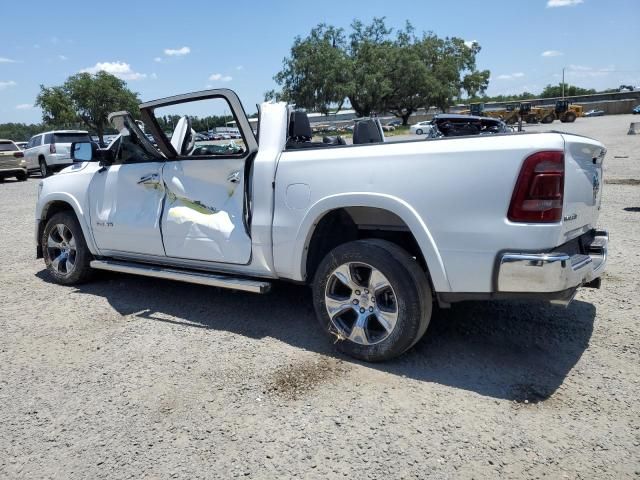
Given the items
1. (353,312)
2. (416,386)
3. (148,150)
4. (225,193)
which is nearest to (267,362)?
(353,312)

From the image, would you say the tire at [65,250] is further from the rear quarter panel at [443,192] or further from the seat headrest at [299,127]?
the rear quarter panel at [443,192]

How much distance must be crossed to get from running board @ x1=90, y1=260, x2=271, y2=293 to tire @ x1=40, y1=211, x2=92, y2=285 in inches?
12.5

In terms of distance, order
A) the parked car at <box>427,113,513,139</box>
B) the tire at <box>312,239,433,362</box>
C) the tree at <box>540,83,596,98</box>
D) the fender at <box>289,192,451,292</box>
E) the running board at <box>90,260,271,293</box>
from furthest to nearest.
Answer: the tree at <box>540,83,596,98</box> → the parked car at <box>427,113,513,139</box> → the running board at <box>90,260,271,293</box> → the tire at <box>312,239,433,362</box> → the fender at <box>289,192,451,292</box>

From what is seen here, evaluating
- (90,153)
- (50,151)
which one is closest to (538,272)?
(90,153)

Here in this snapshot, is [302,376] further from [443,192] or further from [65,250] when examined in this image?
[65,250]

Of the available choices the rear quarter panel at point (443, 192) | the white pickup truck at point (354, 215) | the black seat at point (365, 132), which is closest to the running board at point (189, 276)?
the white pickup truck at point (354, 215)

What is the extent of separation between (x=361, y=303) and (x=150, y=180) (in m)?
2.39

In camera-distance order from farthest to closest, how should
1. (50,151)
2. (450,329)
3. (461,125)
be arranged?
(50,151)
(461,125)
(450,329)

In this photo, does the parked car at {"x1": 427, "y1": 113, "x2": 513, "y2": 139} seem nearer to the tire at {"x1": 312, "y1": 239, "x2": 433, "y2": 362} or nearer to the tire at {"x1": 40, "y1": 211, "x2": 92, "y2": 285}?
the tire at {"x1": 312, "y1": 239, "x2": 433, "y2": 362}

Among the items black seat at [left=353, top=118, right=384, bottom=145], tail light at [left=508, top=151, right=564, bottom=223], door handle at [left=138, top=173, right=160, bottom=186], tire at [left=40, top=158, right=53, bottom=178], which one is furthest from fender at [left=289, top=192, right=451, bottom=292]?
tire at [left=40, top=158, right=53, bottom=178]

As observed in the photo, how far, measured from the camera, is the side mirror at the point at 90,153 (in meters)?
5.15

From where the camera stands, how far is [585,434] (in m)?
2.71

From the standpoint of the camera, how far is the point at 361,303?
357 cm

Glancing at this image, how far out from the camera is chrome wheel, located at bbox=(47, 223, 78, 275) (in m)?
5.57
